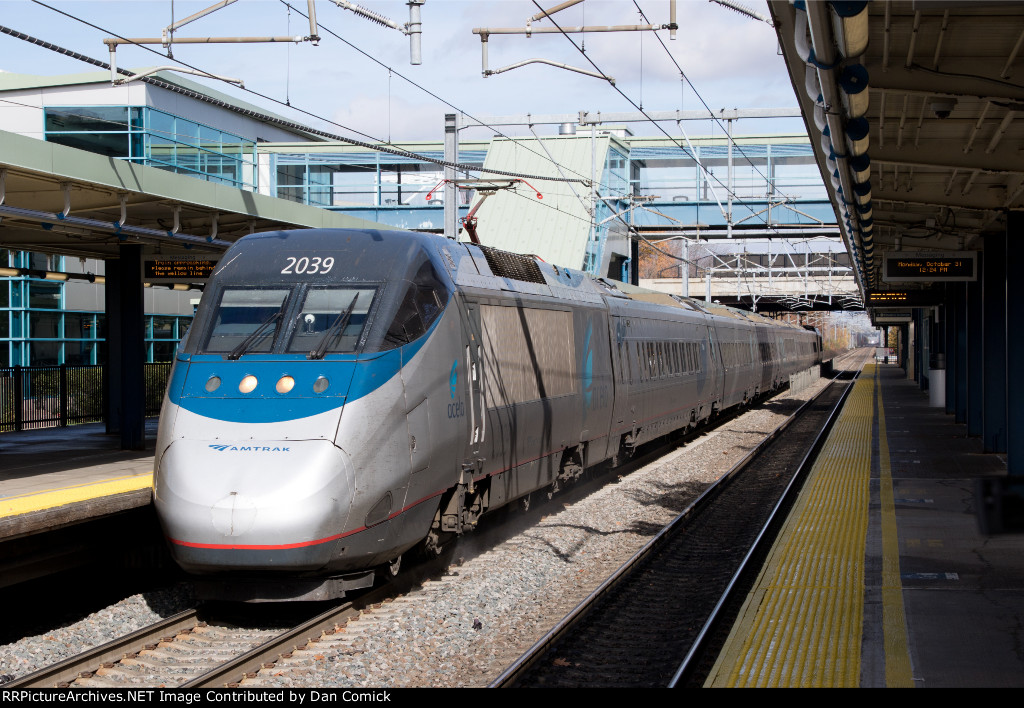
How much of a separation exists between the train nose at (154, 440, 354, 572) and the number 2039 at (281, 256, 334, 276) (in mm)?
1939

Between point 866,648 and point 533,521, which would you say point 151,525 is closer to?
point 533,521

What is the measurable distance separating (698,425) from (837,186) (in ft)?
46.7

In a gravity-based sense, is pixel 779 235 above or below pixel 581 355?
above

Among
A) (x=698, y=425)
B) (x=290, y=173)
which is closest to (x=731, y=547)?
(x=698, y=425)

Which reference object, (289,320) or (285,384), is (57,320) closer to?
(289,320)

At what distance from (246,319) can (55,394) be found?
46.1 feet

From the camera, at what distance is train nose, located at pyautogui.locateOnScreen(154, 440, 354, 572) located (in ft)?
24.5

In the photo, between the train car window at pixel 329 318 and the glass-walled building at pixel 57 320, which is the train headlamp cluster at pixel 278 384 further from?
the glass-walled building at pixel 57 320

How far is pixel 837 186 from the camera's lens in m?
12.3

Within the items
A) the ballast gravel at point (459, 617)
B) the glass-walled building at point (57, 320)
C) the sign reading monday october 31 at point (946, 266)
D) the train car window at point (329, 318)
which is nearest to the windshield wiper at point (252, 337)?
the train car window at point (329, 318)

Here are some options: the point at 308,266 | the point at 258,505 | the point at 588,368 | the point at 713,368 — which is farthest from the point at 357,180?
the point at 258,505

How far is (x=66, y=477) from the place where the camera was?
39.4ft

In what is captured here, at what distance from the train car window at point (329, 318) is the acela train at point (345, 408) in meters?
0.01

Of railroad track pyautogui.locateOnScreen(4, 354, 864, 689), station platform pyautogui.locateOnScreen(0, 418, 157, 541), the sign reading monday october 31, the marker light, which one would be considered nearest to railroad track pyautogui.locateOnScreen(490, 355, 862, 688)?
railroad track pyautogui.locateOnScreen(4, 354, 864, 689)
